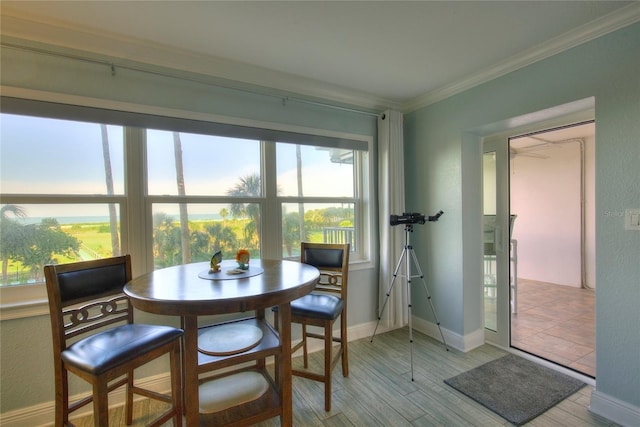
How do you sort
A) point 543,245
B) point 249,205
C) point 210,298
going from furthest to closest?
point 543,245
point 249,205
point 210,298

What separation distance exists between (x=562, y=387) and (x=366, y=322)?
5.07 feet

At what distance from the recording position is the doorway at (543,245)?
270 cm

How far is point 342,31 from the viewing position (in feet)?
6.02

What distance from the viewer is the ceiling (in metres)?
1.61

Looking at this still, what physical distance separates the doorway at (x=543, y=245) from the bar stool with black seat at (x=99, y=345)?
2.78 metres

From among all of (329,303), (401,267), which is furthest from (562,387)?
(329,303)

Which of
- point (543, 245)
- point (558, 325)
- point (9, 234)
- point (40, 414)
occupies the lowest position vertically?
point (558, 325)

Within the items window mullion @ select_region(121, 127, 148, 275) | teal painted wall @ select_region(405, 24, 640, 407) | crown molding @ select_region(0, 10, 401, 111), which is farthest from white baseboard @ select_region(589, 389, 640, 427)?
window mullion @ select_region(121, 127, 148, 275)

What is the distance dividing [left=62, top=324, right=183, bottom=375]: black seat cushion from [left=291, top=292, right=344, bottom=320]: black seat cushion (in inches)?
29.5

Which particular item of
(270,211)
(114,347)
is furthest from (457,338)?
(114,347)

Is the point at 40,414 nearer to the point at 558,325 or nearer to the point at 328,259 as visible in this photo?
the point at 328,259

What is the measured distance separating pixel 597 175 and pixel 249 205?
2.46m

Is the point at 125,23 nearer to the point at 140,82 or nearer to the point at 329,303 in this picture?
the point at 140,82

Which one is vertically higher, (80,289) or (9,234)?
(9,234)
